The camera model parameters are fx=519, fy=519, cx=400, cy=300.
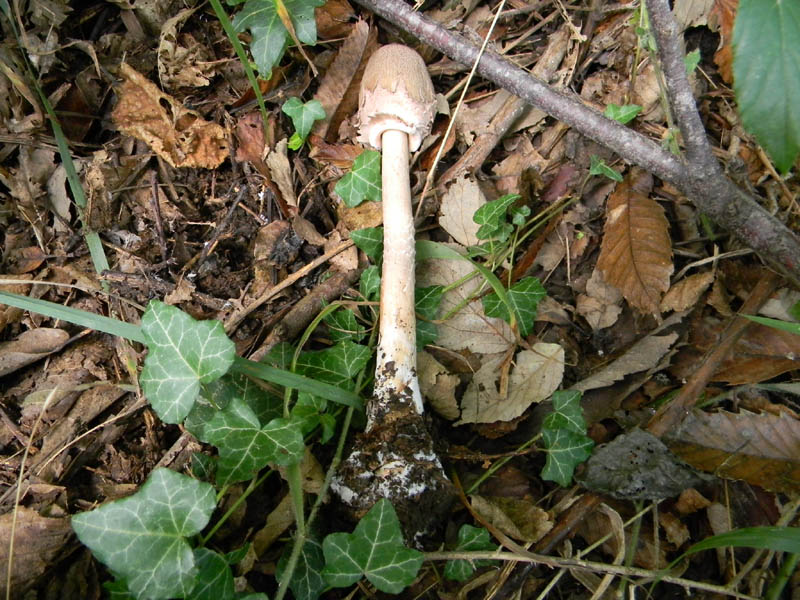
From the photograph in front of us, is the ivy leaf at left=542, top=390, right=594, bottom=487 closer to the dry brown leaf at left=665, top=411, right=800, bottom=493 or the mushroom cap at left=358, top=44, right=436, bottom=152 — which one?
the dry brown leaf at left=665, top=411, right=800, bottom=493

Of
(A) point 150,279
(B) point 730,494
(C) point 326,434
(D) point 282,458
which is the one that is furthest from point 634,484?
(A) point 150,279

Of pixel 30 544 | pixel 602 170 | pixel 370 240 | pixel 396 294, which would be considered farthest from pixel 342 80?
pixel 30 544

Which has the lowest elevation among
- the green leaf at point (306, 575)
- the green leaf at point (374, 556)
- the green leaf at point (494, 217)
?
the green leaf at point (306, 575)

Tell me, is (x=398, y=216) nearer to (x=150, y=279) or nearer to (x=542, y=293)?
(x=542, y=293)

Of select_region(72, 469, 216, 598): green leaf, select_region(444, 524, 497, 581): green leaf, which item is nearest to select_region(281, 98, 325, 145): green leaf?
select_region(72, 469, 216, 598): green leaf

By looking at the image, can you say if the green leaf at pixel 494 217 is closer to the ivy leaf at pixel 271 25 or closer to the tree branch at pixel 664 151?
the tree branch at pixel 664 151

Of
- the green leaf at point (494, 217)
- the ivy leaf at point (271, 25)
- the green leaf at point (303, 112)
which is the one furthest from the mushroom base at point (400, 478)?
the ivy leaf at point (271, 25)
